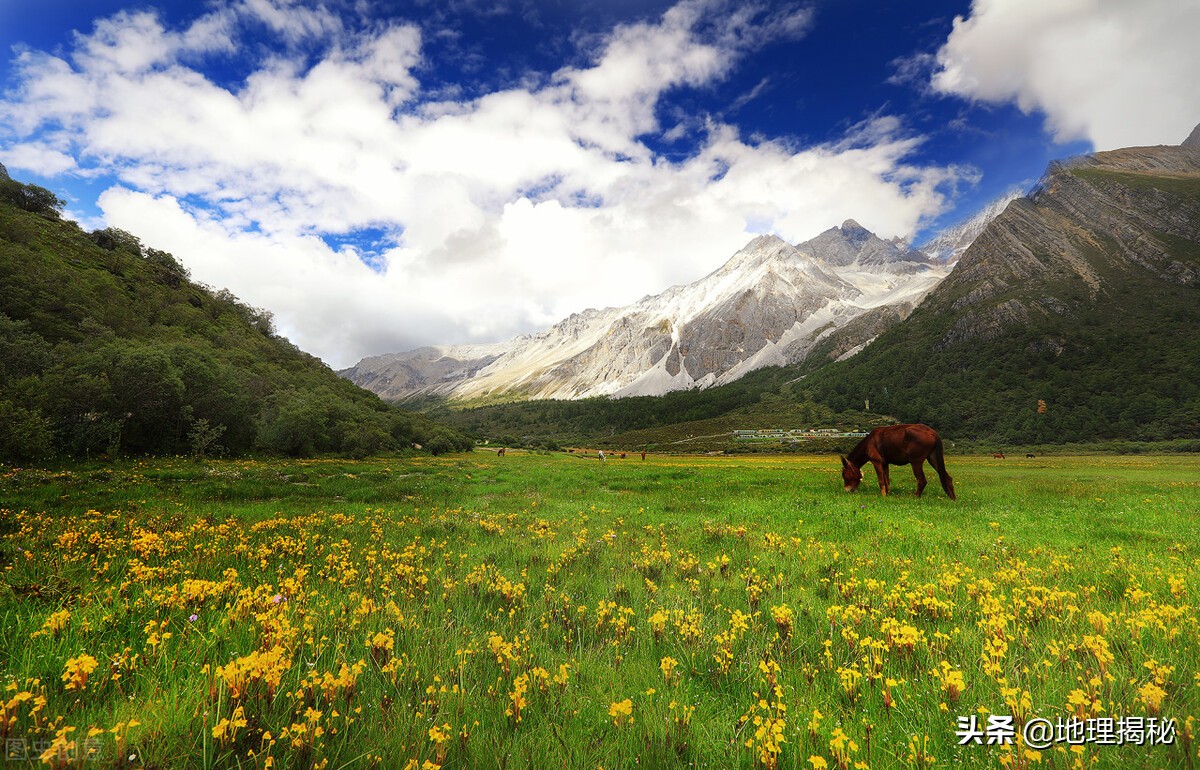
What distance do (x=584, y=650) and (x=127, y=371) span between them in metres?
51.2

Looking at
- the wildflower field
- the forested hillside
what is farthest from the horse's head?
the forested hillside

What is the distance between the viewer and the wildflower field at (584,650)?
3.01 m

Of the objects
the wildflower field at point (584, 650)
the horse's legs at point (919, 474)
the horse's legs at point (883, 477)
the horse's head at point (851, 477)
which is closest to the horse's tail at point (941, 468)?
the horse's legs at point (919, 474)

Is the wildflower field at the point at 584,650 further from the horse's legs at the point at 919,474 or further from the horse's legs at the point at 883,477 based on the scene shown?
the horse's legs at the point at 883,477

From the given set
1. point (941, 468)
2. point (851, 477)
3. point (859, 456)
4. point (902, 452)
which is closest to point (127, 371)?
point (851, 477)

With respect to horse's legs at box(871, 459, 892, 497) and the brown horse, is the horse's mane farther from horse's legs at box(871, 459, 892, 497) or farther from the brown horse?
horse's legs at box(871, 459, 892, 497)

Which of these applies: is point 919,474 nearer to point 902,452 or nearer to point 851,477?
point 902,452

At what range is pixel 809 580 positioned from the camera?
784 cm

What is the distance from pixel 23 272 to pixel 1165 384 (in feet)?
1046

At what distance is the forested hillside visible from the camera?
104ft

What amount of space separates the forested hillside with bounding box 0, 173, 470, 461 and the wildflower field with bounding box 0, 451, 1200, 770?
32385mm

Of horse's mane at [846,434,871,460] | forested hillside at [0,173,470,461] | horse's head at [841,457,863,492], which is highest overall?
forested hillside at [0,173,470,461]

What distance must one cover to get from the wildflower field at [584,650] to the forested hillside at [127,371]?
32385mm

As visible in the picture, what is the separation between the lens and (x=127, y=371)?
122ft
